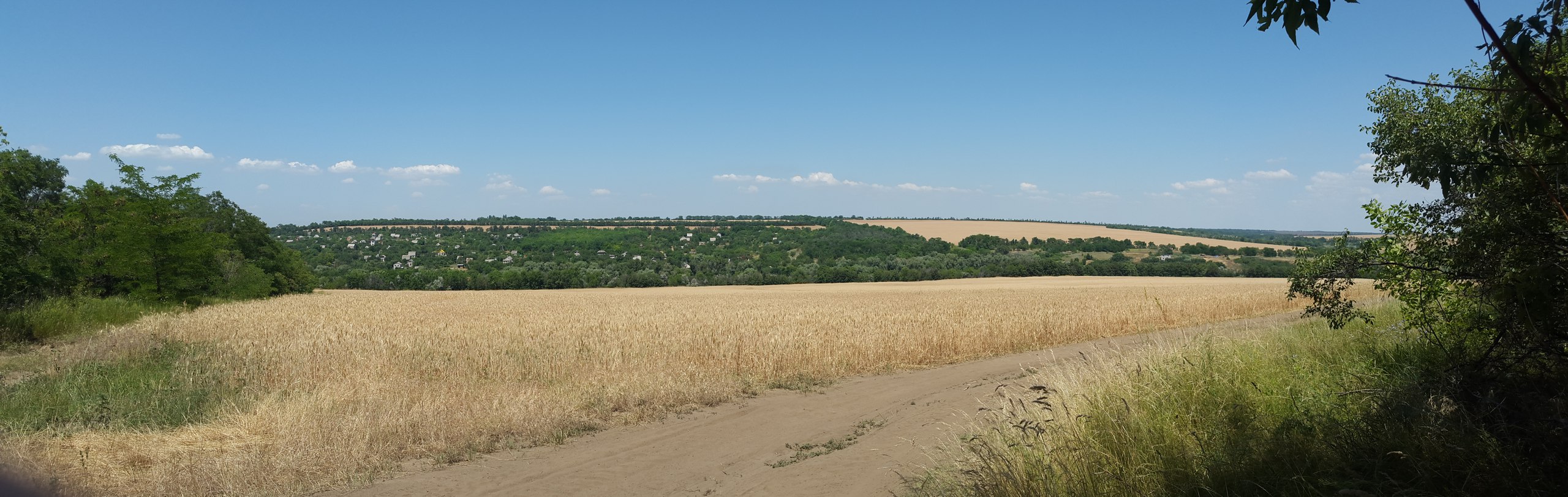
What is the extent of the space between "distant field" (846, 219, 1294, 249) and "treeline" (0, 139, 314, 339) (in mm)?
90395

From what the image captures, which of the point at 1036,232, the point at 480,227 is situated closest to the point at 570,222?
the point at 480,227

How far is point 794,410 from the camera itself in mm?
10773

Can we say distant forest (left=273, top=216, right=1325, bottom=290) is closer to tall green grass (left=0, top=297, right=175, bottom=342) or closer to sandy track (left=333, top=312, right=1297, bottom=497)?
tall green grass (left=0, top=297, right=175, bottom=342)

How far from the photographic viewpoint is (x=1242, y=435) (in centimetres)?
499

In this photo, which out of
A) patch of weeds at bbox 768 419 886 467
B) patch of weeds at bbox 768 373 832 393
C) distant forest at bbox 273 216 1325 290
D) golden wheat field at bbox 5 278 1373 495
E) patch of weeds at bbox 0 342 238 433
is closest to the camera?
golden wheat field at bbox 5 278 1373 495

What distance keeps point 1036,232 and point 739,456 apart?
4258 inches

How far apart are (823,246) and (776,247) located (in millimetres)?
8221

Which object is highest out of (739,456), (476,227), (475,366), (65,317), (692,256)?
(476,227)

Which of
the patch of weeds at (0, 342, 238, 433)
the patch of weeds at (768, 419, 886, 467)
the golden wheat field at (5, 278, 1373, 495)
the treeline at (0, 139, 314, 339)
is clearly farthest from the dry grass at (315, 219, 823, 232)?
the patch of weeds at (768, 419, 886, 467)

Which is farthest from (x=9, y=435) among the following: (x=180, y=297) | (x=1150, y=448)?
(x=180, y=297)

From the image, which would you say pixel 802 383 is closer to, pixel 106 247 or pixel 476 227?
pixel 106 247

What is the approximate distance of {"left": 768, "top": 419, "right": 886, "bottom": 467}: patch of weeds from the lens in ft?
26.3

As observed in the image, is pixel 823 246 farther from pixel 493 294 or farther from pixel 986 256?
pixel 493 294

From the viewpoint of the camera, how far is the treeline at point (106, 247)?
60.1 feet
